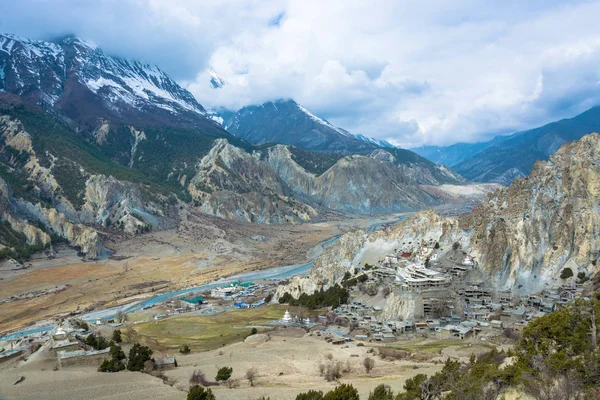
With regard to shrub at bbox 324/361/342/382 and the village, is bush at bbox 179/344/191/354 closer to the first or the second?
the village

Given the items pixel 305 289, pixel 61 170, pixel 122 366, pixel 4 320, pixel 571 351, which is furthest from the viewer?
pixel 61 170

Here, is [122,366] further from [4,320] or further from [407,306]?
[4,320]

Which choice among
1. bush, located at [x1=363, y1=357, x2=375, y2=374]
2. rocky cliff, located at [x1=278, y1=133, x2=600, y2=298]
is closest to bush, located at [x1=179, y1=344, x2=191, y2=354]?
bush, located at [x1=363, y1=357, x2=375, y2=374]

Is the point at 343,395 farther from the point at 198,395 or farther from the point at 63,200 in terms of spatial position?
the point at 63,200

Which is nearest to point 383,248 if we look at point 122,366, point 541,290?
point 541,290

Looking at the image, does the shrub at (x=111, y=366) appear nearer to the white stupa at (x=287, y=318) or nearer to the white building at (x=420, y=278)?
the white stupa at (x=287, y=318)

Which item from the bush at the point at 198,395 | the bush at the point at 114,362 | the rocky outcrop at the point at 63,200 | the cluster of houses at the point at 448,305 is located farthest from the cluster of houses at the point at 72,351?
the rocky outcrop at the point at 63,200
